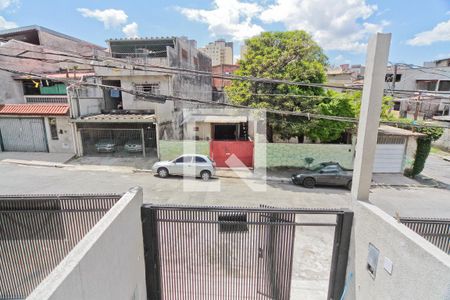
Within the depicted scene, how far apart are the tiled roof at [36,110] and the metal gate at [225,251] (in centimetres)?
1477

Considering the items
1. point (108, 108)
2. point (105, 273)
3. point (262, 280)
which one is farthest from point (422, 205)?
point (108, 108)

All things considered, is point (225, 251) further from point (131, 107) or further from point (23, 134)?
point (23, 134)

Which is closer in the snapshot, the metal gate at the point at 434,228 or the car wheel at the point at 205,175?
the metal gate at the point at 434,228

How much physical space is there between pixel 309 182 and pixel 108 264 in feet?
34.5

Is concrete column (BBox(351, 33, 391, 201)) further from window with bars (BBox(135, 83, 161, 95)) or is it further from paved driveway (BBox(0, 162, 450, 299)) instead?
window with bars (BBox(135, 83, 161, 95))

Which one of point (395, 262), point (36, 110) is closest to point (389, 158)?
point (395, 262)

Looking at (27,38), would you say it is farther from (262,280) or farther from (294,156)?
(262,280)

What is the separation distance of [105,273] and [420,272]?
3670mm

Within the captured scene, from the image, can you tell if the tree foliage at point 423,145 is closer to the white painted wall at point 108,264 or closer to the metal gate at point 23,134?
the white painted wall at point 108,264

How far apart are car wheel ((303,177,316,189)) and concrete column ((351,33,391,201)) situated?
842cm

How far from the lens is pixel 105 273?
9.75ft

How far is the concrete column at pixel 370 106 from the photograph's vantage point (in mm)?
3217

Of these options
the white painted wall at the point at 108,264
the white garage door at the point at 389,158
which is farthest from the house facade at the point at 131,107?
the white garage door at the point at 389,158

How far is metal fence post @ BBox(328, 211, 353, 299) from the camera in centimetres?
390
